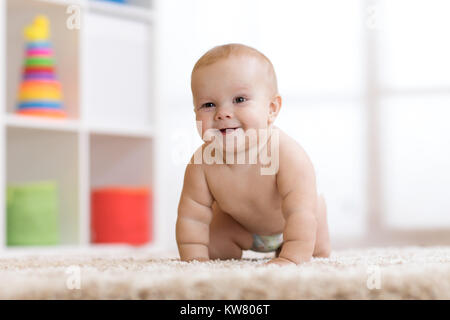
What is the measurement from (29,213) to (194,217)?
1.03 metres

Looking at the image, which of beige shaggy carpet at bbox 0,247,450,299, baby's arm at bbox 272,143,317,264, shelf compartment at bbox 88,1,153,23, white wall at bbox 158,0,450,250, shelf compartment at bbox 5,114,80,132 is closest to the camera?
beige shaggy carpet at bbox 0,247,450,299

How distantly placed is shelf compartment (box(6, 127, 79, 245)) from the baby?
104 centimetres

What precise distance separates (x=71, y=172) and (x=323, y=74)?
40.7 inches

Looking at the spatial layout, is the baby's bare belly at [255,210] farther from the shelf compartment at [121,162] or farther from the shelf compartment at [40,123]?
the shelf compartment at [121,162]

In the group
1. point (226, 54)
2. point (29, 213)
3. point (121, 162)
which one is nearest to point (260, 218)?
point (226, 54)

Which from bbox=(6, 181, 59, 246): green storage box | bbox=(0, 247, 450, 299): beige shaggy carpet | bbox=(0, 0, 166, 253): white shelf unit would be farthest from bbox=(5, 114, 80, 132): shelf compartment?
bbox=(0, 247, 450, 299): beige shaggy carpet

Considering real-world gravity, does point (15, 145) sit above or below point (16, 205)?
above

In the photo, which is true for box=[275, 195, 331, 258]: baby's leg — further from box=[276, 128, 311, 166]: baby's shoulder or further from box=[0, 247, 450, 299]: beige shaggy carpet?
box=[0, 247, 450, 299]: beige shaggy carpet

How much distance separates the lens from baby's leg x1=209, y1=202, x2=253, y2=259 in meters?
1.11

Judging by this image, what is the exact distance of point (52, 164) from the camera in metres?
2.11

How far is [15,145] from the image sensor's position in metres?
2.16
